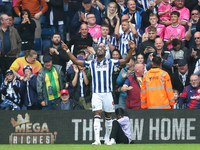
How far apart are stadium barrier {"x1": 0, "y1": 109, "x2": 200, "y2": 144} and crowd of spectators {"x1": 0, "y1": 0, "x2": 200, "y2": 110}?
819 millimetres

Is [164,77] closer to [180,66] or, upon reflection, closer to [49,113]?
[180,66]

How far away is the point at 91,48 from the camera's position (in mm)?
12102

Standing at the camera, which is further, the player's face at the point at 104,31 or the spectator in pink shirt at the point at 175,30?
the spectator in pink shirt at the point at 175,30

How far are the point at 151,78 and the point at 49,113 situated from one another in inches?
103

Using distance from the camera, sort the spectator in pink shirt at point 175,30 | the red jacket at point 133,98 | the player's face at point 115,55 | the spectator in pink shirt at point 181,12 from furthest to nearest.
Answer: the spectator in pink shirt at point 181,12 < the spectator in pink shirt at point 175,30 < the player's face at point 115,55 < the red jacket at point 133,98

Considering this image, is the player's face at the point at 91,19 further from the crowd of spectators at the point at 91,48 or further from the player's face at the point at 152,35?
the player's face at the point at 152,35

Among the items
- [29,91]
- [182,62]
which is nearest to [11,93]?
[29,91]

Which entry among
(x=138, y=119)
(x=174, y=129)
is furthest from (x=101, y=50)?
(x=174, y=129)

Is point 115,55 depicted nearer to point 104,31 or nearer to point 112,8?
point 104,31

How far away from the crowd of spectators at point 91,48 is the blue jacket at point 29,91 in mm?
27

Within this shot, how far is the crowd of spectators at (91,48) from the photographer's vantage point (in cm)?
1098

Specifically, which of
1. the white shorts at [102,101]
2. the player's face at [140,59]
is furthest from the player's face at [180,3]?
the white shorts at [102,101]

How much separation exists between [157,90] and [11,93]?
13.4 ft

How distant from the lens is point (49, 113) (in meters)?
9.84
